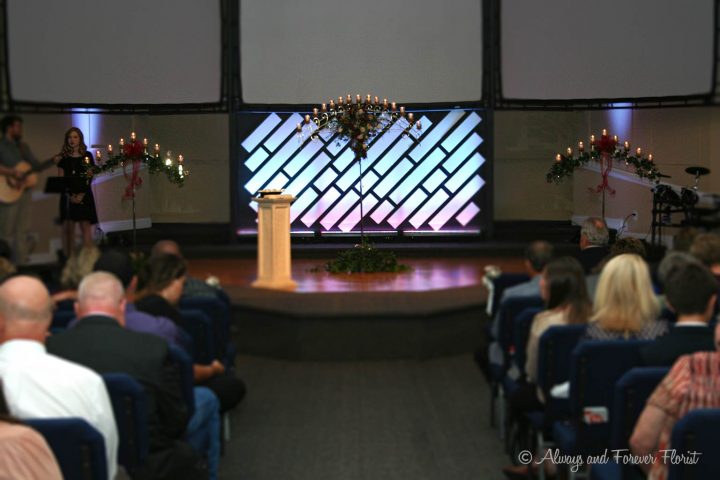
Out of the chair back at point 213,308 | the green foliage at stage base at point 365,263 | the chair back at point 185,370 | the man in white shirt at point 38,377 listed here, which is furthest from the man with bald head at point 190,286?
the green foliage at stage base at point 365,263

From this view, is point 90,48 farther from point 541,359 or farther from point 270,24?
point 541,359

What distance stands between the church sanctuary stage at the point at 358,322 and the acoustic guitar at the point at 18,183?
10.2 ft

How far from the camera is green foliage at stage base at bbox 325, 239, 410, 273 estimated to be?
11.0 meters

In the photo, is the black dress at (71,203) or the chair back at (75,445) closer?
the chair back at (75,445)

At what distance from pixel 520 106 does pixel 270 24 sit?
3.46 m

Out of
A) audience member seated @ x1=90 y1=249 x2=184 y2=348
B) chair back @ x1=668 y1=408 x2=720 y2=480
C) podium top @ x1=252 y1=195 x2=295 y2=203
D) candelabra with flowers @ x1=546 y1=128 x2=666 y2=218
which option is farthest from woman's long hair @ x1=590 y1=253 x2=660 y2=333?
candelabra with flowers @ x1=546 y1=128 x2=666 y2=218

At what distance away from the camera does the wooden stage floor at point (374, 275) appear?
952 centimetres

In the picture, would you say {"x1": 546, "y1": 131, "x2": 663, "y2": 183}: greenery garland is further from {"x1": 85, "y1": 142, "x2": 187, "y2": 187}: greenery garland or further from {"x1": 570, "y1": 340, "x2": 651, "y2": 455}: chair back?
{"x1": 570, "y1": 340, "x2": 651, "y2": 455}: chair back

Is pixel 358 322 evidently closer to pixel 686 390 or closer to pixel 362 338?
pixel 362 338

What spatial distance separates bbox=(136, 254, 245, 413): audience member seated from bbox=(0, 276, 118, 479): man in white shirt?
1.55 m

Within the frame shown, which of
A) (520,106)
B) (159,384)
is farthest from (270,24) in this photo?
(159,384)

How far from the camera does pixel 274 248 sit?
9484 millimetres

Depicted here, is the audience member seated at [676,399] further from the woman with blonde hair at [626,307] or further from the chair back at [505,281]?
the chair back at [505,281]

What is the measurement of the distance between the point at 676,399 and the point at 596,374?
0.92 meters
